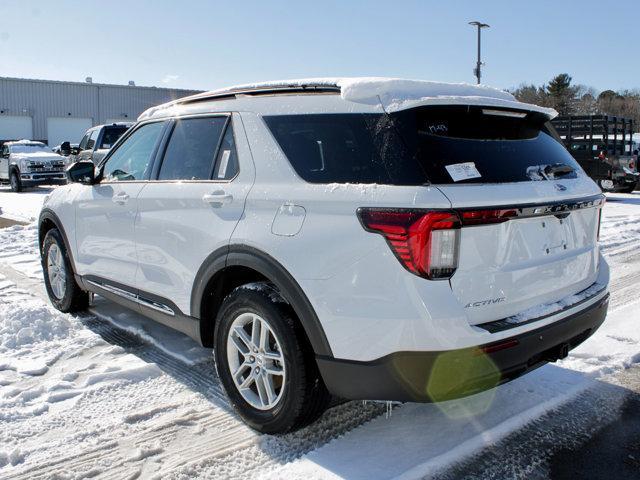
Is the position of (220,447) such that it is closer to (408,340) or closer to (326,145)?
(408,340)

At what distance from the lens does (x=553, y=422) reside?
3227 millimetres

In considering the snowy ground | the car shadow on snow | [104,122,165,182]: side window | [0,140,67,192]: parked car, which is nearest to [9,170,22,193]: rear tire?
[0,140,67,192]: parked car

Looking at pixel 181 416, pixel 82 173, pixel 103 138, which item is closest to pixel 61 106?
pixel 103 138

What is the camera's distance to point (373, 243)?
2.47 metres

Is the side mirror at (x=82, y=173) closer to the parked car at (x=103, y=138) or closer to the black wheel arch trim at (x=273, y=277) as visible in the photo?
the black wheel arch trim at (x=273, y=277)

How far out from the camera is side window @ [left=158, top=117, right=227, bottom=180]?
3508 millimetres

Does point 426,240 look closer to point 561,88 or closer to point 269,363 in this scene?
point 269,363

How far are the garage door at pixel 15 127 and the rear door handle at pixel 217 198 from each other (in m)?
43.3

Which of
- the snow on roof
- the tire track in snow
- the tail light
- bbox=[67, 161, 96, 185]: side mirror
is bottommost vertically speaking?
the tire track in snow

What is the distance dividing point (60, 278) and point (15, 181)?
1758 centimetres

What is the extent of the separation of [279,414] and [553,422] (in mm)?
1535

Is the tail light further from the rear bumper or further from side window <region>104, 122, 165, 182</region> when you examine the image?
side window <region>104, 122, 165, 182</region>

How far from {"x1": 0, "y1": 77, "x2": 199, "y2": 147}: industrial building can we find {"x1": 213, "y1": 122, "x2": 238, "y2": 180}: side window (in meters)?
41.8

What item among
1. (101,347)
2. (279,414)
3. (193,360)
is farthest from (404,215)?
(101,347)
